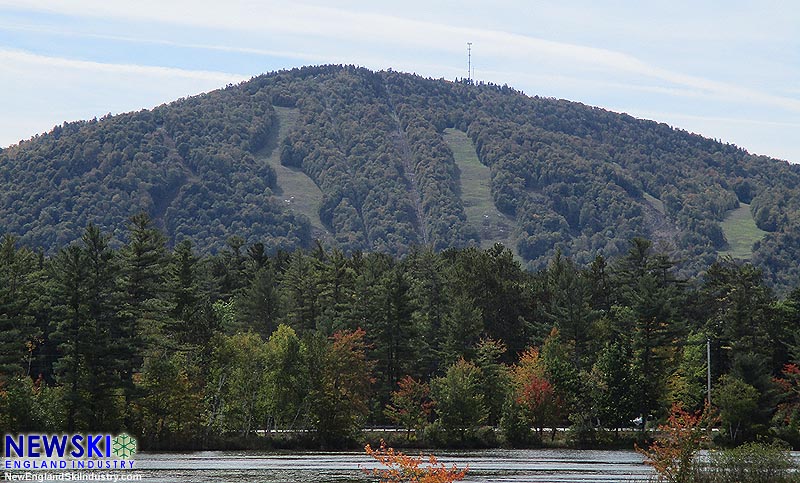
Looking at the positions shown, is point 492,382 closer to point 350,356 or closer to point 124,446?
point 350,356

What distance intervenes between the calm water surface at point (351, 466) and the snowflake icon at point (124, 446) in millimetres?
775

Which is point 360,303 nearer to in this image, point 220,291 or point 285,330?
point 285,330

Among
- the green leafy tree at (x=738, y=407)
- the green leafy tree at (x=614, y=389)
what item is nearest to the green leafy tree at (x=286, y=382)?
the green leafy tree at (x=614, y=389)

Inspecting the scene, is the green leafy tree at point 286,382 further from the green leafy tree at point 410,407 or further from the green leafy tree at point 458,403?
the green leafy tree at point 458,403

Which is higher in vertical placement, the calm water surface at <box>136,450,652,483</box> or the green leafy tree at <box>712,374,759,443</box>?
the green leafy tree at <box>712,374,759,443</box>

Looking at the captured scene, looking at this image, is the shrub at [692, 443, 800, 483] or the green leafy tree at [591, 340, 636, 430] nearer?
the shrub at [692, 443, 800, 483]

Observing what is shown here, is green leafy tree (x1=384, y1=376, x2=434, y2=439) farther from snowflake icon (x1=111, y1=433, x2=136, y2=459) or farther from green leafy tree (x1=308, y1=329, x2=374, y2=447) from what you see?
snowflake icon (x1=111, y1=433, x2=136, y2=459)

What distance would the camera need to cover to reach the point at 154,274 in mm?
90188

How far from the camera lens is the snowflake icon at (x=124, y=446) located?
246ft

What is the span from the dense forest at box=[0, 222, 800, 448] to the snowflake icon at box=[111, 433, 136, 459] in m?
1.96

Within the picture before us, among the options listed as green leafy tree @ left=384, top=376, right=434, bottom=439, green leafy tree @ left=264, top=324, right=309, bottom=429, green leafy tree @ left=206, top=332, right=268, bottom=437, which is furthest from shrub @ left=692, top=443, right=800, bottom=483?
green leafy tree @ left=206, top=332, right=268, bottom=437

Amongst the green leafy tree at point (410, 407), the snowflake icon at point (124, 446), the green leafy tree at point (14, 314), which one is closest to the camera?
the snowflake icon at point (124, 446)

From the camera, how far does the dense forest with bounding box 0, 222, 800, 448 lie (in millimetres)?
82375

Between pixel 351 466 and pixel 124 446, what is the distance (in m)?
18.9
